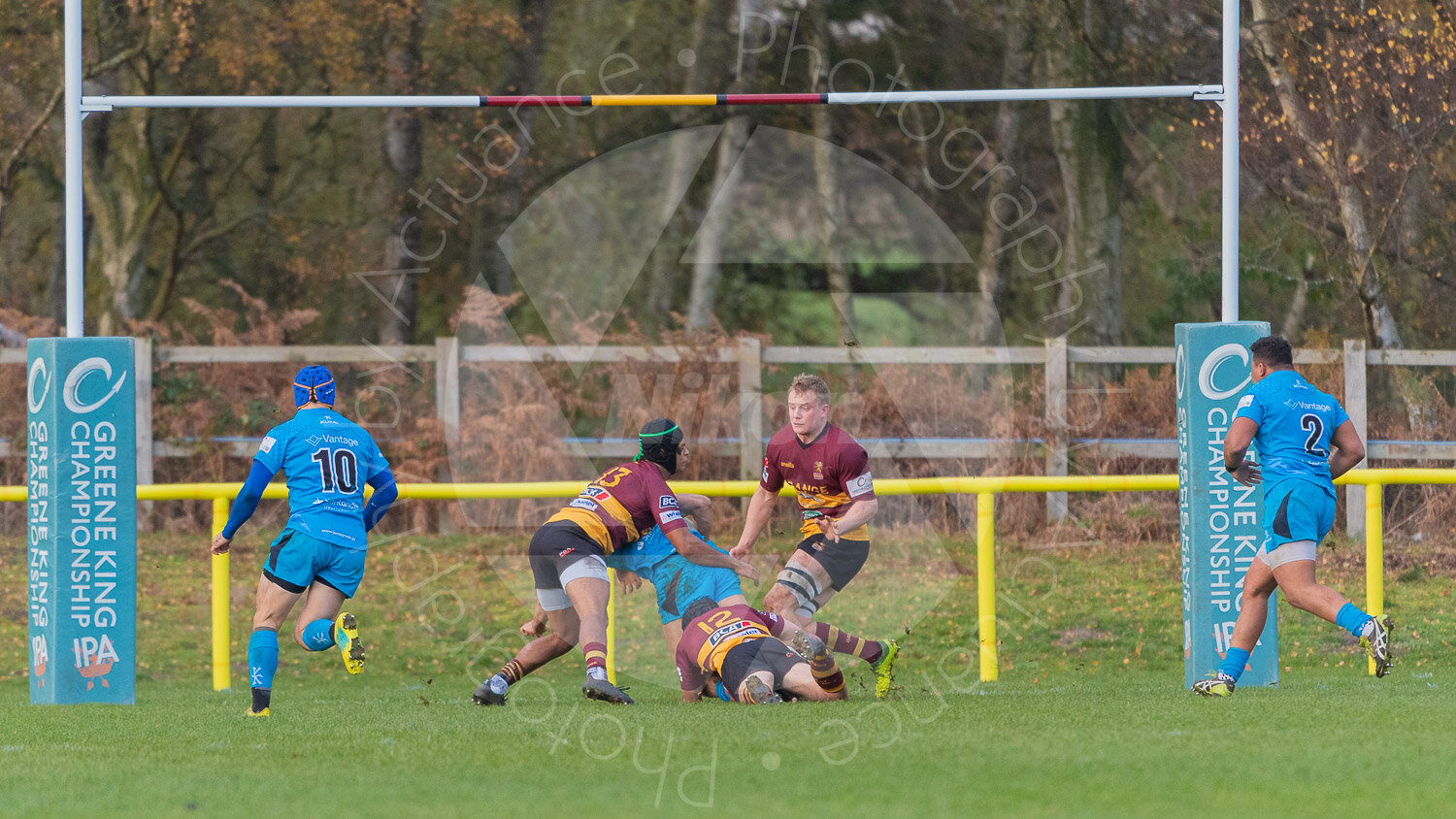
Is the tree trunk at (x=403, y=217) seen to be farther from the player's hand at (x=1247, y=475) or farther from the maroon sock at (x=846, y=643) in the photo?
the player's hand at (x=1247, y=475)

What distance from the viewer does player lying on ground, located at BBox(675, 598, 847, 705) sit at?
8.54 meters

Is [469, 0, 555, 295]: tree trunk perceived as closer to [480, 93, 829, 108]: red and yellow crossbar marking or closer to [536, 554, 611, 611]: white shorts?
[480, 93, 829, 108]: red and yellow crossbar marking

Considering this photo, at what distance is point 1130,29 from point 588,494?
12.8 meters

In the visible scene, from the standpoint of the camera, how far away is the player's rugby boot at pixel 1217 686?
28.1ft

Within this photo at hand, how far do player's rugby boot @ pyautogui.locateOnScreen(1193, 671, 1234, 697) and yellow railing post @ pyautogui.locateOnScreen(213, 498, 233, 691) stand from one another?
5.84 meters

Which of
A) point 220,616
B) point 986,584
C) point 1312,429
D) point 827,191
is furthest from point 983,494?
point 827,191

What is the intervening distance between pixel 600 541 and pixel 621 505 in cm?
23

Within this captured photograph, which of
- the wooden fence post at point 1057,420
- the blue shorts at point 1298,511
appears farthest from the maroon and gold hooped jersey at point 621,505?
the wooden fence post at point 1057,420

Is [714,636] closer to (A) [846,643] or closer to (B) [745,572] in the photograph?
(B) [745,572]

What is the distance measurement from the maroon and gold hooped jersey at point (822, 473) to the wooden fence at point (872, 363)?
6.33m

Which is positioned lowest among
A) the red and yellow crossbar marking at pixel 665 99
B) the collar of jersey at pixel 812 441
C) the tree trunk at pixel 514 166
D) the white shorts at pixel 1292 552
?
the white shorts at pixel 1292 552

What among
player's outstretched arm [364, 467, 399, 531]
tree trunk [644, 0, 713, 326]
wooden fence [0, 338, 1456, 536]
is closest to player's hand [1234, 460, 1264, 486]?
player's outstretched arm [364, 467, 399, 531]

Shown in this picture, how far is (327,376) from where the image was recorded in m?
8.92

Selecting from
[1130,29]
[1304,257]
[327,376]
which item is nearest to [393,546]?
[327,376]
